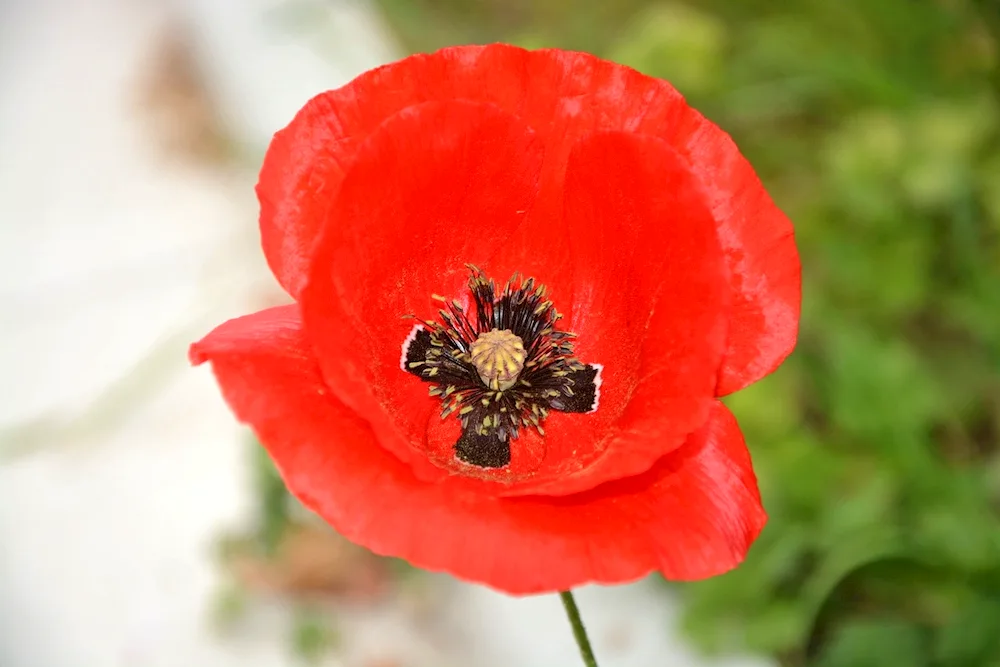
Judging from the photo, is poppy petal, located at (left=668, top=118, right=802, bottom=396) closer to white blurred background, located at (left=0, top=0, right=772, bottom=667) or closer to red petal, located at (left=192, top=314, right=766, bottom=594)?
red petal, located at (left=192, top=314, right=766, bottom=594)

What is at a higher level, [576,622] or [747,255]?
[747,255]

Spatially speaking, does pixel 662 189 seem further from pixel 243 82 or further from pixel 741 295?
pixel 243 82

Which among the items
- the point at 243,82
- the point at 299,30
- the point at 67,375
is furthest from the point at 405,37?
the point at 67,375

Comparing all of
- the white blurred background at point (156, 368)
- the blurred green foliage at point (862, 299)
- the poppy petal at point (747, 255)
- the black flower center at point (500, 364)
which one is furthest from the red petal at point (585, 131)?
the white blurred background at point (156, 368)

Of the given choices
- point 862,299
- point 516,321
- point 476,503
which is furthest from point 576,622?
point 862,299

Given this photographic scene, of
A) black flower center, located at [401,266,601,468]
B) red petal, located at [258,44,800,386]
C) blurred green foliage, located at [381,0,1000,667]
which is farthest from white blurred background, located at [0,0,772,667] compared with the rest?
red petal, located at [258,44,800,386]

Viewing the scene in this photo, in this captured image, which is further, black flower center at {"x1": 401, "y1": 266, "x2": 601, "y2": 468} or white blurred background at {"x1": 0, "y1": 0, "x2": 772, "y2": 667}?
white blurred background at {"x1": 0, "y1": 0, "x2": 772, "y2": 667}

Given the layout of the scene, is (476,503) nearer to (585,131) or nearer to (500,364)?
(500,364)

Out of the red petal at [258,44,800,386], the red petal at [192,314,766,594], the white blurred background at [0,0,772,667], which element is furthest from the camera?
the white blurred background at [0,0,772,667]
